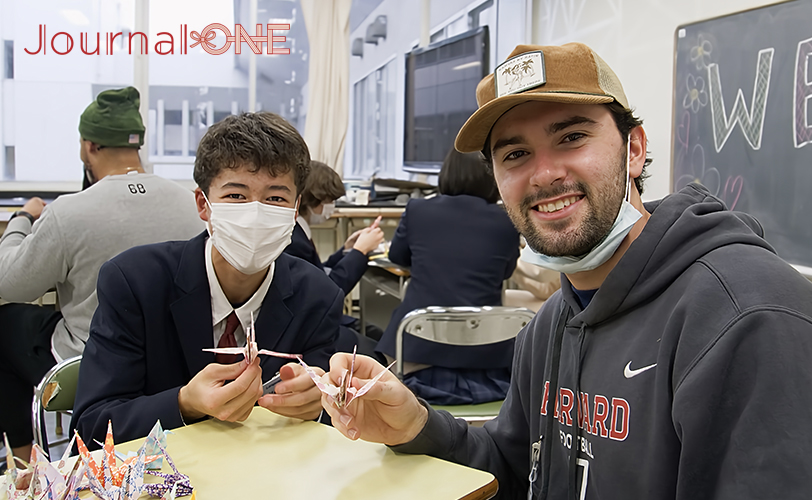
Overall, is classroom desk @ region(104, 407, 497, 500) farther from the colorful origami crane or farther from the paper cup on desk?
the paper cup on desk

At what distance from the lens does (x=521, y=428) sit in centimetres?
120

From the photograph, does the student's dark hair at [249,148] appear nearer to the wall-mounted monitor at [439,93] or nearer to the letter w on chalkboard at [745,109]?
the letter w on chalkboard at [745,109]

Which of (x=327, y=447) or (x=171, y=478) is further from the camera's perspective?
(x=327, y=447)

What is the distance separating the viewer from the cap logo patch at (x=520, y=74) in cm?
100

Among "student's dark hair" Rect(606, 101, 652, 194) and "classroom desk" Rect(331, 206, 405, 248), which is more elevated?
"student's dark hair" Rect(606, 101, 652, 194)

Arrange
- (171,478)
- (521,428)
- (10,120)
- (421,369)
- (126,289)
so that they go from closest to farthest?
(171,478)
(521,428)
(126,289)
(421,369)
(10,120)

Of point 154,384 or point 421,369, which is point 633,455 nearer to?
point 154,384

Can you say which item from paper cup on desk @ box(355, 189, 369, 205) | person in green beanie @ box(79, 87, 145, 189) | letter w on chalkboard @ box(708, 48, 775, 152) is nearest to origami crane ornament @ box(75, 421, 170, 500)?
person in green beanie @ box(79, 87, 145, 189)

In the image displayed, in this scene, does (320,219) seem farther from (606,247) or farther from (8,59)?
(8,59)

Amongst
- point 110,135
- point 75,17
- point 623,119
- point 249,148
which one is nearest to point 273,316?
point 249,148

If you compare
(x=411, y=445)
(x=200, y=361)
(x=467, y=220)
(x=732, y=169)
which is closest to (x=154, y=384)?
(x=200, y=361)

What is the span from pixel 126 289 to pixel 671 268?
3.61 ft

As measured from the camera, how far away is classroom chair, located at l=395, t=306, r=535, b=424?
210 centimetres

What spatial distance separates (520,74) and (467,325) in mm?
1222
